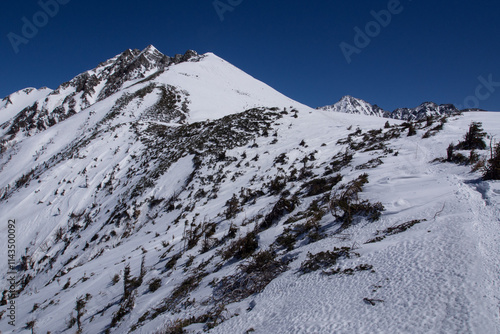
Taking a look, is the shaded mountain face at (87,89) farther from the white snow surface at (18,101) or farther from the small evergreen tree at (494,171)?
the small evergreen tree at (494,171)

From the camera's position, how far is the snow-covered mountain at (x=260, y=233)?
2.51 meters

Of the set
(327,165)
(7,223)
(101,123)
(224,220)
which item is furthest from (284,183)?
(101,123)

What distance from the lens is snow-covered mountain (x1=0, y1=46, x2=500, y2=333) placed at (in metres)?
2.51

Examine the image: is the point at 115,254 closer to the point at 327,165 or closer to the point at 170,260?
the point at 170,260

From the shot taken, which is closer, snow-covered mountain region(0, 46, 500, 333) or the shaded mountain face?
snow-covered mountain region(0, 46, 500, 333)

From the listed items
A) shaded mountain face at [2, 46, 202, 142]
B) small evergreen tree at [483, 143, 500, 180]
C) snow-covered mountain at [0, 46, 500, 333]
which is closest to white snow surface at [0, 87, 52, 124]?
shaded mountain face at [2, 46, 202, 142]

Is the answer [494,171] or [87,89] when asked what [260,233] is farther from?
[87,89]

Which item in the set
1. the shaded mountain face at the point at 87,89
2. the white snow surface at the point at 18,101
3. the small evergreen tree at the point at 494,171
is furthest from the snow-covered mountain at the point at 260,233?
the white snow surface at the point at 18,101

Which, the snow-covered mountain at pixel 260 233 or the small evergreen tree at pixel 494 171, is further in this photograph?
the small evergreen tree at pixel 494 171

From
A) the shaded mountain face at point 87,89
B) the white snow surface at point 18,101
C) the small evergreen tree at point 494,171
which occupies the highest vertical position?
the white snow surface at point 18,101

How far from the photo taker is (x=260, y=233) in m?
Answer: 5.53

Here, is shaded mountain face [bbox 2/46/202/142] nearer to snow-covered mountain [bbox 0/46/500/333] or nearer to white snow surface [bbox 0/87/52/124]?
white snow surface [bbox 0/87/52/124]

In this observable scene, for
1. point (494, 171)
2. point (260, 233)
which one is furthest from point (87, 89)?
point (494, 171)

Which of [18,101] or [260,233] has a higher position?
[18,101]
